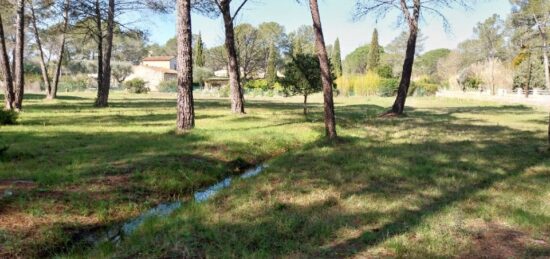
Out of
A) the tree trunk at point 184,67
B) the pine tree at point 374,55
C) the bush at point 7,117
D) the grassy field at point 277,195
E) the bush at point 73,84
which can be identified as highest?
the pine tree at point 374,55

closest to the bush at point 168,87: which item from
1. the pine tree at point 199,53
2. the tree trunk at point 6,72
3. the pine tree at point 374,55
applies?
the pine tree at point 199,53

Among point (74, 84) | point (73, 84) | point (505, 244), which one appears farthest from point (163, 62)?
point (505, 244)

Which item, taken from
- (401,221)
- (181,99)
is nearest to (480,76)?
(181,99)

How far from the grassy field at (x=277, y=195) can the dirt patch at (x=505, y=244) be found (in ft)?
0.07

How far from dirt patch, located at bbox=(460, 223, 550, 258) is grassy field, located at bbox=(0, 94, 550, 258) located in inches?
0.8

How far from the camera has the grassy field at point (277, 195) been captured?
4809 millimetres

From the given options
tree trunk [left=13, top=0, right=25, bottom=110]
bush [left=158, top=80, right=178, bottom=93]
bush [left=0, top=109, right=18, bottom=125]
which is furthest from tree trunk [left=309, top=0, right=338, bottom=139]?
bush [left=158, top=80, right=178, bottom=93]

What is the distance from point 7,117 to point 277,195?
11110 millimetres

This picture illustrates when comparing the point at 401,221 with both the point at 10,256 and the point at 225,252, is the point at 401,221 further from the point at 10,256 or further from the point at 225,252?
the point at 10,256

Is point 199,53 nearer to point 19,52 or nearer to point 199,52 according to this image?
point 199,52

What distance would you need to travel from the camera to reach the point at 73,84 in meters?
68.9

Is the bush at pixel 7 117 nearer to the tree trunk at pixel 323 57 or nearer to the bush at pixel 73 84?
the tree trunk at pixel 323 57

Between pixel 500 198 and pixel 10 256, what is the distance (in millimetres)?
6798

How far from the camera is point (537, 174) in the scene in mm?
8312
